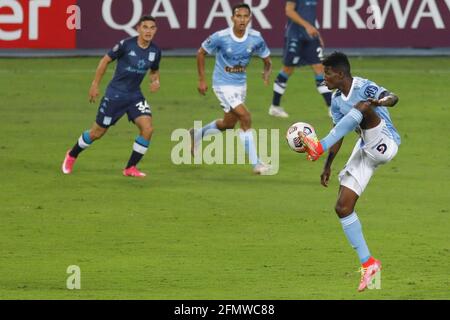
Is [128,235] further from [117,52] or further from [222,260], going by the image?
[117,52]

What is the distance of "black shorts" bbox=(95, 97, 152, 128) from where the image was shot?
19.3m

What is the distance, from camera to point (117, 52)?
1919 cm

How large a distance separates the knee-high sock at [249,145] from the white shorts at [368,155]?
6.37 m

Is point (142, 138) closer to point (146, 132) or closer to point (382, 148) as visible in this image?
point (146, 132)

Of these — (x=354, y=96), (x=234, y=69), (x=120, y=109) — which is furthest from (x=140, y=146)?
(x=354, y=96)

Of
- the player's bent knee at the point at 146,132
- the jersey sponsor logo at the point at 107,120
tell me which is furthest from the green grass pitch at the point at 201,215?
the jersey sponsor logo at the point at 107,120

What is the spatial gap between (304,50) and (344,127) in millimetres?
12391

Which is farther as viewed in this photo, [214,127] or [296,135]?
[214,127]

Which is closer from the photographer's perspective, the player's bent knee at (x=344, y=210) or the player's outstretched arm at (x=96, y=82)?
the player's bent knee at (x=344, y=210)

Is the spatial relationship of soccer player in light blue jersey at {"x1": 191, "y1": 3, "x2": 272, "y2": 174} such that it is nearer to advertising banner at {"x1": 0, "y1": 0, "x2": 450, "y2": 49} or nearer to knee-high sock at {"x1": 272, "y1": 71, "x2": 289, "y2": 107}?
knee-high sock at {"x1": 272, "y1": 71, "x2": 289, "y2": 107}

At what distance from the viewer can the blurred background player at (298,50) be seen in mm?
24453

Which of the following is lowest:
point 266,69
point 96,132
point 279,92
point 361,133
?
point 361,133

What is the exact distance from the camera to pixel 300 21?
24172 millimetres

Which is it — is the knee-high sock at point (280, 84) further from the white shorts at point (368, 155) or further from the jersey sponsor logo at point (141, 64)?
the white shorts at point (368, 155)
